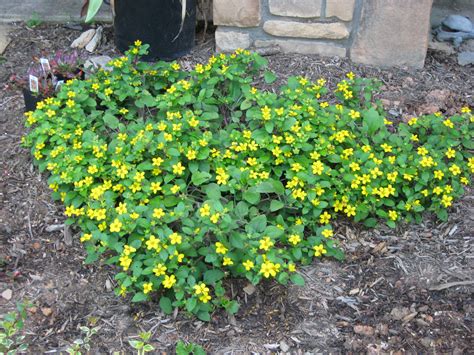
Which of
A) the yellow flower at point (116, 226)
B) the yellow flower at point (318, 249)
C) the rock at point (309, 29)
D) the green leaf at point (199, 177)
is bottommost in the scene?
the yellow flower at point (318, 249)

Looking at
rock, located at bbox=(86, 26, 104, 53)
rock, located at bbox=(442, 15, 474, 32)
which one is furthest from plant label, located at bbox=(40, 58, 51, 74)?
rock, located at bbox=(442, 15, 474, 32)

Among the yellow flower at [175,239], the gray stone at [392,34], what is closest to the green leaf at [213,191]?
the yellow flower at [175,239]

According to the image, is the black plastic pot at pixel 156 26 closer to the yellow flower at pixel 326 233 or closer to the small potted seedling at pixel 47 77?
the small potted seedling at pixel 47 77

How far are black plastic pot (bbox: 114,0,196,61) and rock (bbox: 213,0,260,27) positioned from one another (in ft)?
0.67

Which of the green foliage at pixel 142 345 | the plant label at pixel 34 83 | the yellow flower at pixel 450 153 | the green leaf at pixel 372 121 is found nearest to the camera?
the green foliage at pixel 142 345

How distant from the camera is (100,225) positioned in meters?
2.42

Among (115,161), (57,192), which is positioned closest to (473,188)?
(115,161)

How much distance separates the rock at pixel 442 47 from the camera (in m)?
3.84

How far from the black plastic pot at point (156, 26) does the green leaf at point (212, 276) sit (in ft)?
5.82

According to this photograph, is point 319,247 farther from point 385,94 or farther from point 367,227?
point 385,94

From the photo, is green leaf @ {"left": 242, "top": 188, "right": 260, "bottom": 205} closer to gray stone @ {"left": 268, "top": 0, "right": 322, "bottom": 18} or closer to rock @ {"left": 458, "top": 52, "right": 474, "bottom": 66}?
gray stone @ {"left": 268, "top": 0, "right": 322, "bottom": 18}

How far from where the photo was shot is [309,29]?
356 cm

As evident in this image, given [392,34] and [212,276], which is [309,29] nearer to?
[392,34]

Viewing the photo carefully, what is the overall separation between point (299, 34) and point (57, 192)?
5.54 feet
